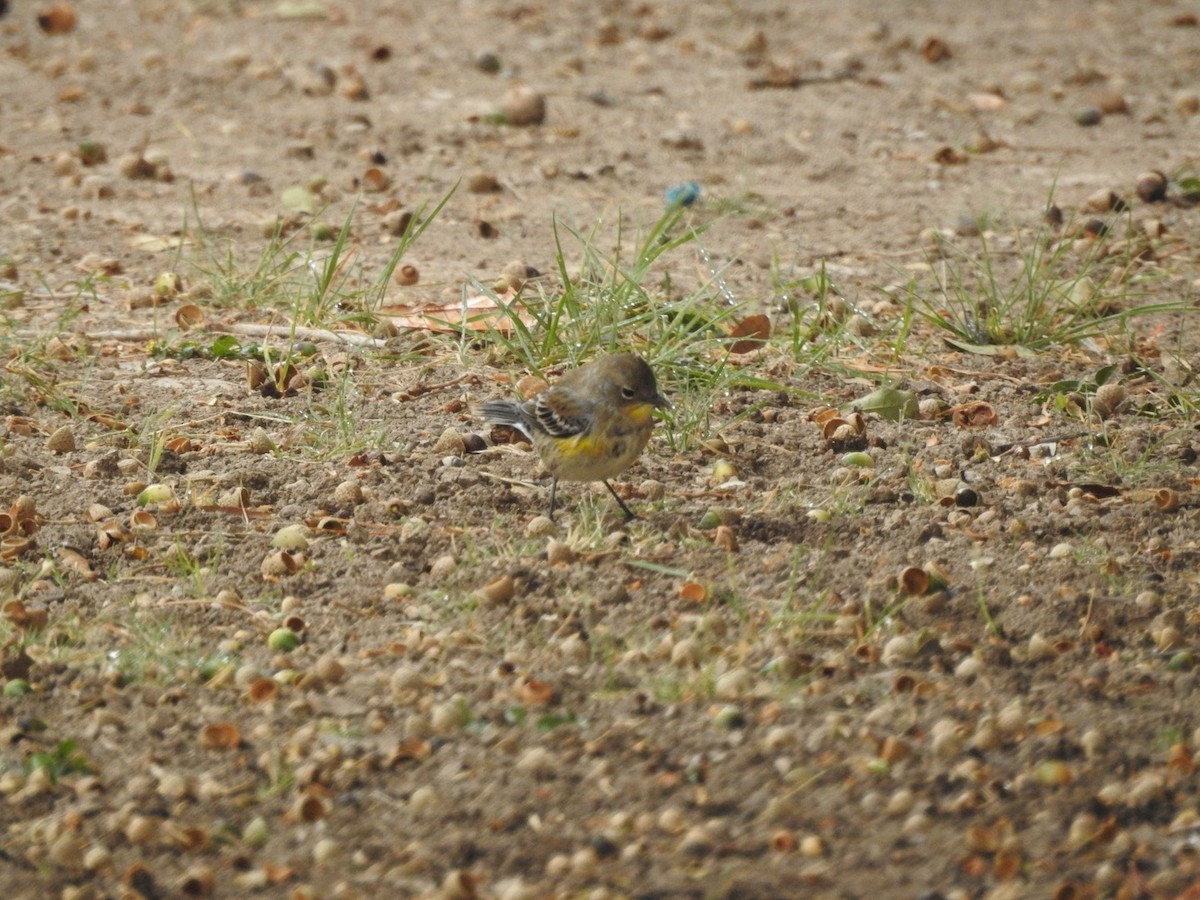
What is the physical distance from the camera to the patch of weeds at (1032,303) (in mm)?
6012

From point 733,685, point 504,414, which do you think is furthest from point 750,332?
point 733,685

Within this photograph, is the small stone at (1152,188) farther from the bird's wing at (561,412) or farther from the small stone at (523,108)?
the bird's wing at (561,412)

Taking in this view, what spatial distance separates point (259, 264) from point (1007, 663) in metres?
3.77

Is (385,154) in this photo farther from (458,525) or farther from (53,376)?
(458,525)

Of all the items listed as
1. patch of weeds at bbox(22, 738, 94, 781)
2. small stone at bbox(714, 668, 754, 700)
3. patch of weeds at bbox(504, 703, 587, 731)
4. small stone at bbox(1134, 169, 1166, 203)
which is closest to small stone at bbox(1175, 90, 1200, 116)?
small stone at bbox(1134, 169, 1166, 203)

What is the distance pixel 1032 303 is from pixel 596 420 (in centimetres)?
219

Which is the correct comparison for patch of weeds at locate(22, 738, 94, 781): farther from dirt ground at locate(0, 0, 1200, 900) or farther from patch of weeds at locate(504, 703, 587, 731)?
patch of weeds at locate(504, 703, 587, 731)

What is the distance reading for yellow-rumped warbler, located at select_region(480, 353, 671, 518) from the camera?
184 inches

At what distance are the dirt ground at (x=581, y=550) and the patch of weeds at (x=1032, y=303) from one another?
0.27ft

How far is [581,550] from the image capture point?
180 inches

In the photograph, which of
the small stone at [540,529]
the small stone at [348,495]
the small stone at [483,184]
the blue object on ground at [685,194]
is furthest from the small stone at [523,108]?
the small stone at [540,529]

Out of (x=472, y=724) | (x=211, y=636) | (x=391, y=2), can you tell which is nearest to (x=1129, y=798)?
(x=472, y=724)

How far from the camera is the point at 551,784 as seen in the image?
141 inches

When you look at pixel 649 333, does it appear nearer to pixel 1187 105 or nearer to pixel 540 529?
pixel 540 529
